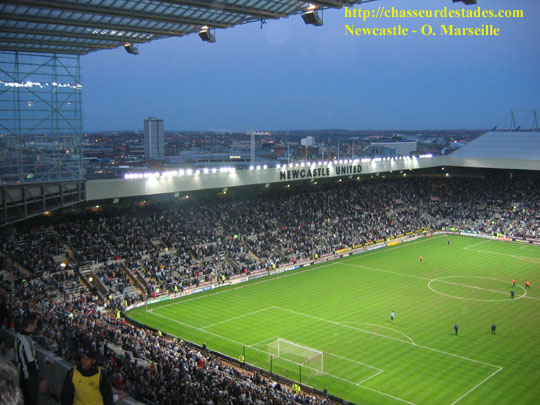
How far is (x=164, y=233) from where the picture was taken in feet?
163

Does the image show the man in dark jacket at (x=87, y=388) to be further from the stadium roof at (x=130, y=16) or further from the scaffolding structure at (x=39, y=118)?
the scaffolding structure at (x=39, y=118)

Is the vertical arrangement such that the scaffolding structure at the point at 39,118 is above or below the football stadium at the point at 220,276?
above

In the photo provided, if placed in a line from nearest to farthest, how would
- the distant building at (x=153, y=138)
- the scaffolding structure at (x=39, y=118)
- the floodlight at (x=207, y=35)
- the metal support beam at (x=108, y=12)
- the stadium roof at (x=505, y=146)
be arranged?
the metal support beam at (x=108, y=12), the floodlight at (x=207, y=35), the scaffolding structure at (x=39, y=118), the distant building at (x=153, y=138), the stadium roof at (x=505, y=146)

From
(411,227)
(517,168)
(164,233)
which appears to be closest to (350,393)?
(164,233)

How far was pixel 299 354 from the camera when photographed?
95.6 feet

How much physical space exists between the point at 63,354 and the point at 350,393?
13696mm

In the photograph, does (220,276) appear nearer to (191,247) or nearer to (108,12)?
(191,247)

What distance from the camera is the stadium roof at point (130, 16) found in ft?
70.3

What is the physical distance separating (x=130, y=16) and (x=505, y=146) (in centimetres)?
6861

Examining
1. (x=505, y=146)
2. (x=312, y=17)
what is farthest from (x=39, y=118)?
(x=505, y=146)

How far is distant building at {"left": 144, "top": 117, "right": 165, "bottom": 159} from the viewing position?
7238 cm

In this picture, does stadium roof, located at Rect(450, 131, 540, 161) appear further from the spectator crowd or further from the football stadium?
the football stadium

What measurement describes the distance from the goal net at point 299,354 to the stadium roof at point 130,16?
16802mm

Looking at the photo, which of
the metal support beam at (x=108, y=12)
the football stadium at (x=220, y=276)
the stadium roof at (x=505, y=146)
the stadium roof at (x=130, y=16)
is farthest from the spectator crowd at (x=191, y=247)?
the stadium roof at (x=130, y=16)
